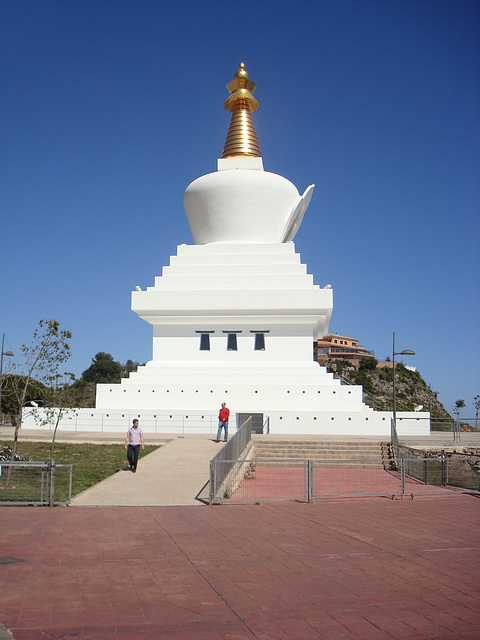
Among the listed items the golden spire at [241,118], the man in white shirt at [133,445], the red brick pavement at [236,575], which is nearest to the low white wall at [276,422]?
the man in white shirt at [133,445]

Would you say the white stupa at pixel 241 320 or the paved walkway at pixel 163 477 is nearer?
the paved walkway at pixel 163 477

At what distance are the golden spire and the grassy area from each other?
18710 mm

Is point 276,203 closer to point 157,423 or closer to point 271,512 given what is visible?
point 157,423

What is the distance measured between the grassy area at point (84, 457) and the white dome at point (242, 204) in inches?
541

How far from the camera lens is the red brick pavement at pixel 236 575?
5.29 meters

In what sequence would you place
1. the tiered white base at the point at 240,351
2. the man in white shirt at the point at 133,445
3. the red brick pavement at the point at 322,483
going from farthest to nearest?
the tiered white base at the point at 240,351
the man in white shirt at the point at 133,445
the red brick pavement at the point at 322,483

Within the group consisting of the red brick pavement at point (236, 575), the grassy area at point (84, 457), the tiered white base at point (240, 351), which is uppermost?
the tiered white base at point (240, 351)

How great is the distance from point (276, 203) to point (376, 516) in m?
21.7

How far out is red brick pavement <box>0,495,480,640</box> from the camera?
529 cm

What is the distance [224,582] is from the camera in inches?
257

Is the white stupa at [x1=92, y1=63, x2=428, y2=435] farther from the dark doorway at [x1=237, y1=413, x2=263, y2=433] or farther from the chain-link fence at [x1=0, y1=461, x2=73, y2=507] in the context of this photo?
the chain-link fence at [x1=0, y1=461, x2=73, y2=507]

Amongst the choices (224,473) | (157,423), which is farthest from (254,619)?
(157,423)

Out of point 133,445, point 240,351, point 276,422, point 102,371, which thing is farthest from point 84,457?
point 102,371

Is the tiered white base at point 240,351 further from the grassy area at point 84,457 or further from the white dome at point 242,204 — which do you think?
the grassy area at point 84,457
